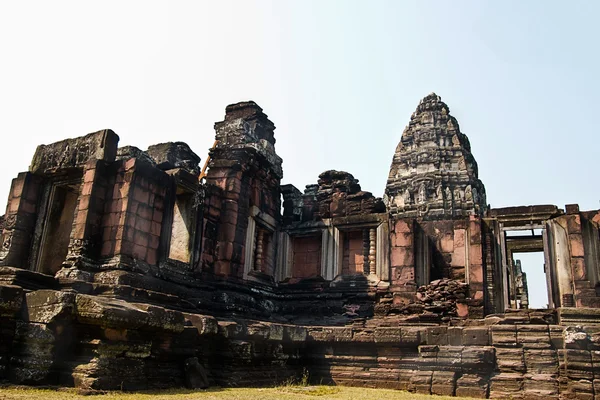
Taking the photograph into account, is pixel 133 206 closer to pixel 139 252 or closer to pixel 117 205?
pixel 117 205

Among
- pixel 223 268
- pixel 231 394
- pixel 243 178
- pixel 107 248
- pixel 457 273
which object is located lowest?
pixel 231 394

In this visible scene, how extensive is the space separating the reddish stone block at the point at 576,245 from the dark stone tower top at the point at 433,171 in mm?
22742

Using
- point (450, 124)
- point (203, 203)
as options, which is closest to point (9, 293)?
point (203, 203)

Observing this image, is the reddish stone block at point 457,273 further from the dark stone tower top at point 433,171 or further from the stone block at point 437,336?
the dark stone tower top at point 433,171

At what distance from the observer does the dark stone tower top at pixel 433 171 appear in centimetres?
3734

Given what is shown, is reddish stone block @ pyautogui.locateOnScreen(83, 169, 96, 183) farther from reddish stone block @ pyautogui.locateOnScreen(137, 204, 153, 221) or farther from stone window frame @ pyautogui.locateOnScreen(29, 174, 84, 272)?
reddish stone block @ pyautogui.locateOnScreen(137, 204, 153, 221)

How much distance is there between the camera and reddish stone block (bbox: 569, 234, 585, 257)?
13.2 metres

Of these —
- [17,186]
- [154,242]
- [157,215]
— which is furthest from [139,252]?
[17,186]

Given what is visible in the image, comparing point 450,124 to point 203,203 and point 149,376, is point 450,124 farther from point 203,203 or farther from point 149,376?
point 149,376

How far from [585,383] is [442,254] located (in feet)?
18.4

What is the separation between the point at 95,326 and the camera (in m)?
7.64

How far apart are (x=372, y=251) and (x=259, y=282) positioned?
323 cm

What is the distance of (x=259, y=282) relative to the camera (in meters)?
14.8

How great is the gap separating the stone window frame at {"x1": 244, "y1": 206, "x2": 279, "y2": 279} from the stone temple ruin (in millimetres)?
60
